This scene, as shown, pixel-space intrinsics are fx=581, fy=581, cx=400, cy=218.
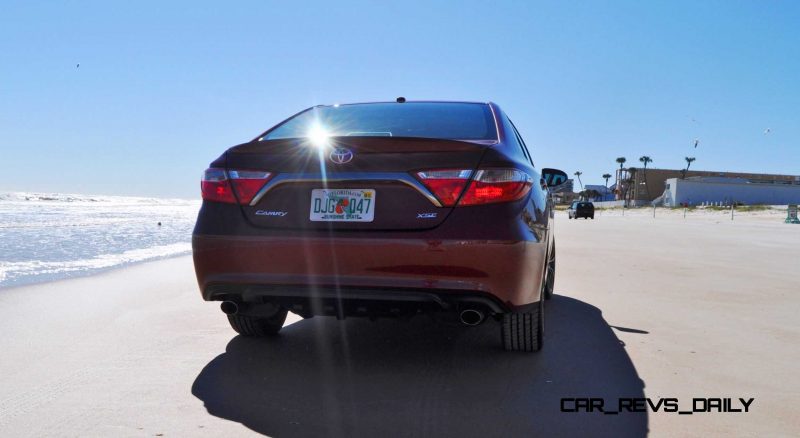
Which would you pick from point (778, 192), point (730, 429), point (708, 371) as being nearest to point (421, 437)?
point (730, 429)

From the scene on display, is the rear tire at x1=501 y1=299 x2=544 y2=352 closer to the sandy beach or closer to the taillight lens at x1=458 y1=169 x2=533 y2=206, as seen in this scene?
the sandy beach

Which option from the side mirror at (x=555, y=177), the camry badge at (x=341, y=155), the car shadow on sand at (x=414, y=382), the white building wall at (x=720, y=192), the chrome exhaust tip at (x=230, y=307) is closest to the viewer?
the car shadow on sand at (x=414, y=382)

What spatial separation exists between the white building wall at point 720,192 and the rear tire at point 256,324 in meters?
81.5

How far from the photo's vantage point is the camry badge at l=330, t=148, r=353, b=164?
2707 mm

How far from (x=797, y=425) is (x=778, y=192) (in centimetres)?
9309

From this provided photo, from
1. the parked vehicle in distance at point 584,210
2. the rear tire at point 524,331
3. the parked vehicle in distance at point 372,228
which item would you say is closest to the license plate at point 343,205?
the parked vehicle in distance at point 372,228

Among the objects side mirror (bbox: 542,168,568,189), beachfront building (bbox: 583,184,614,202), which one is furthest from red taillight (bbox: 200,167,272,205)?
beachfront building (bbox: 583,184,614,202)

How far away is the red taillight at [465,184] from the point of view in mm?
2609

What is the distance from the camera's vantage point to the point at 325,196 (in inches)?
106

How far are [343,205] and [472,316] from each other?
2.59ft

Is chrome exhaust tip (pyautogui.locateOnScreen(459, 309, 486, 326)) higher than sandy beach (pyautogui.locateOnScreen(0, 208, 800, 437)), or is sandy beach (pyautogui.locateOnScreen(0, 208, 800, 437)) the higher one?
chrome exhaust tip (pyautogui.locateOnScreen(459, 309, 486, 326))

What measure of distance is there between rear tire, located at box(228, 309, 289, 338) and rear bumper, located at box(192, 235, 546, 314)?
0.82 metres

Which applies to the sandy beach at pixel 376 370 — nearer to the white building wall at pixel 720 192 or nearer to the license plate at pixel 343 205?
the license plate at pixel 343 205

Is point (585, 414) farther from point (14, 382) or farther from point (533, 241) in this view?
point (14, 382)
